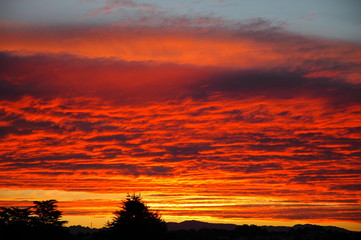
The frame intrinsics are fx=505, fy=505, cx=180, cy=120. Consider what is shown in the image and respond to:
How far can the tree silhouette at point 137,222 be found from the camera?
67.0 metres

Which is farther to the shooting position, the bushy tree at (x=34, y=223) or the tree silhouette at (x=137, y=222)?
the bushy tree at (x=34, y=223)

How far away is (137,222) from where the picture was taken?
68.2 metres

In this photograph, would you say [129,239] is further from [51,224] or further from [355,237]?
[355,237]

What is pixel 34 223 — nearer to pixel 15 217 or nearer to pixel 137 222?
pixel 15 217

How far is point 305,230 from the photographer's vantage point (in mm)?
125312

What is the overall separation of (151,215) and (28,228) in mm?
25323

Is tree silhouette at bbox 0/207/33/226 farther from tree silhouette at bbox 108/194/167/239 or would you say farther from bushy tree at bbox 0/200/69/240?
tree silhouette at bbox 108/194/167/239

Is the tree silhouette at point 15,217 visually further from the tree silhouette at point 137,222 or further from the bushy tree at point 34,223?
the tree silhouette at point 137,222

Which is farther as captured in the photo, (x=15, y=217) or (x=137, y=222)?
(x=15, y=217)

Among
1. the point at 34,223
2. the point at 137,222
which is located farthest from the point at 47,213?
the point at 137,222

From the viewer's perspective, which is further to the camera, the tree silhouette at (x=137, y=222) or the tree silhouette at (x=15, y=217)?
the tree silhouette at (x=15, y=217)

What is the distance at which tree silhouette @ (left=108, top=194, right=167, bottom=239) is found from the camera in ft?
220

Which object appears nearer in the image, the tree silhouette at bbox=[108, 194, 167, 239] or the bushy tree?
the tree silhouette at bbox=[108, 194, 167, 239]

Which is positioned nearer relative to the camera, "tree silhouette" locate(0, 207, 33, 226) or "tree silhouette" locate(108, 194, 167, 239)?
"tree silhouette" locate(108, 194, 167, 239)
